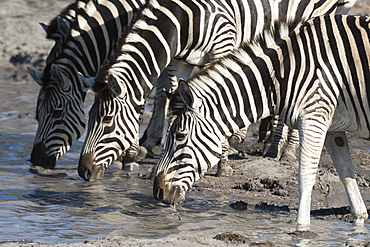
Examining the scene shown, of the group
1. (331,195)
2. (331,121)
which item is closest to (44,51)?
(331,195)

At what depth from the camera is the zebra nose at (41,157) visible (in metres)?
9.47

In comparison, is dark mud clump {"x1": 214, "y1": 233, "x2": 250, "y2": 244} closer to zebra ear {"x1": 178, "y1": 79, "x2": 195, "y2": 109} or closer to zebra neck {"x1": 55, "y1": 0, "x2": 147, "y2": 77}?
zebra ear {"x1": 178, "y1": 79, "x2": 195, "y2": 109}

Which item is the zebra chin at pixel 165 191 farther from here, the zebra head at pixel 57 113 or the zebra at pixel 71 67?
the zebra head at pixel 57 113

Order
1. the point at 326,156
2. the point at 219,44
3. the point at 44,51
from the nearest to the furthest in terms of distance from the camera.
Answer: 1. the point at 219,44
2. the point at 326,156
3. the point at 44,51

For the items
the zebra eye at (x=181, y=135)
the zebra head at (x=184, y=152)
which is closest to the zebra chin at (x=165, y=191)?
the zebra head at (x=184, y=152)

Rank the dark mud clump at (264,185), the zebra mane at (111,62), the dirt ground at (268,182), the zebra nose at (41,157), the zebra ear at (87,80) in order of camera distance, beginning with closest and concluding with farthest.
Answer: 1. the dirt ground at (268,182)
2. the zebra mane at (111,62)
3. the dark mud clump at (264,185)
4. the zebra ear at (87,80)
5. the zebra nose at (41,157)

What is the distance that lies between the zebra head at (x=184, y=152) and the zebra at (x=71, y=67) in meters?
2.69

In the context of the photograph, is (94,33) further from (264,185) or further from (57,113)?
(264,185)

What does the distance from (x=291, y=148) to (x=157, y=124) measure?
88.4 inches

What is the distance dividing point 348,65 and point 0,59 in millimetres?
13803

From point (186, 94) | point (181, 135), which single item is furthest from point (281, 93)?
point (181, 135)

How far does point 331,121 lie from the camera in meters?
6.52

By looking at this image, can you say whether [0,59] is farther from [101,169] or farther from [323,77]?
[323,77]

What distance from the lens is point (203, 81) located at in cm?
673
